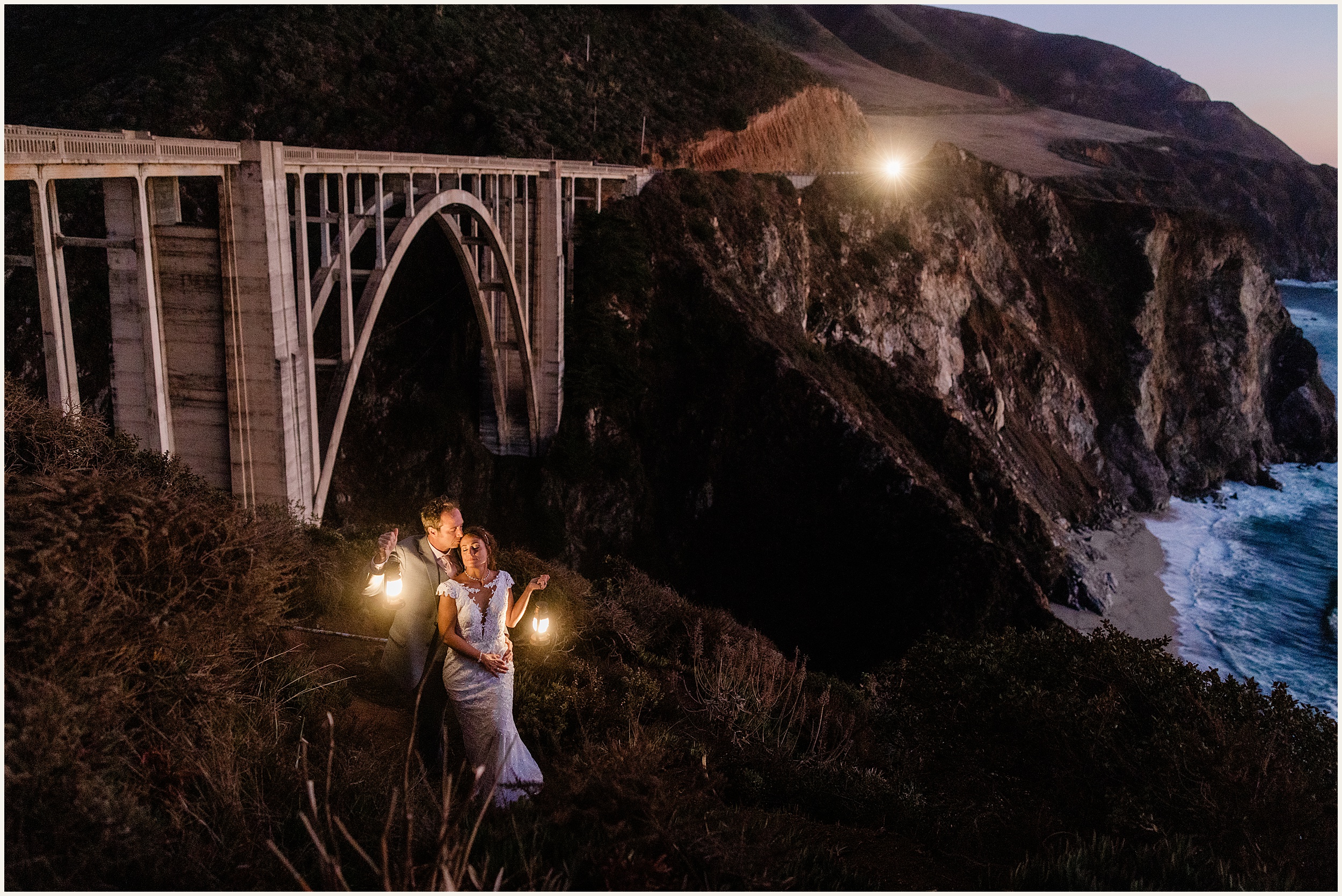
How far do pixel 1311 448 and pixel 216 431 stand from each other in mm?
67827

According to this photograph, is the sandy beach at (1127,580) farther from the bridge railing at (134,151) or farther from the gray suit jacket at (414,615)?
the gray suit jacket at (414,615)

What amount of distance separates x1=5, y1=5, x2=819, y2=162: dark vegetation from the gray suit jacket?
36.7 metres

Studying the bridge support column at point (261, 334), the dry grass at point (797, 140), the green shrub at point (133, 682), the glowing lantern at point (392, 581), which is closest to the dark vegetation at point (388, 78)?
the dry grass at point (797, 140)

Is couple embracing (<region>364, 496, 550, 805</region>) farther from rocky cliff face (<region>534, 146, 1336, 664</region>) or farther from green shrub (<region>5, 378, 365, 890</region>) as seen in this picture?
rocky cliff face (<region>534, 146, 1336, 664</region>)

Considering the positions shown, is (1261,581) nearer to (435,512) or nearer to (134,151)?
(435,512)

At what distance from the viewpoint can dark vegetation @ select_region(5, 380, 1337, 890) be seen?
4.46 m

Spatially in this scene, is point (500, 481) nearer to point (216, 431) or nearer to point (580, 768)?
point (216, 431)

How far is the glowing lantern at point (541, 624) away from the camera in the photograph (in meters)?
6.20

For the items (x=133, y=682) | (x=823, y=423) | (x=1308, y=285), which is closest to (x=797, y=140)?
(x=823, y=423)

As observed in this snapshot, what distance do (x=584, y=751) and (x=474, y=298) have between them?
67.7 ft

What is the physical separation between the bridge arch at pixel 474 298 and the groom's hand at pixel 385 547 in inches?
367

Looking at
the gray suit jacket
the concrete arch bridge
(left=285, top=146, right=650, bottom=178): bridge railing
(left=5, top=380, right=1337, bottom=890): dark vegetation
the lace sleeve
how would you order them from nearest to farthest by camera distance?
(left=5, top=380, right=1337, bottom=890): dark vegetation
the lace sleeve
the gray suit jacket
the concrete arch bridge
(left=285, top=146, right=650, bottom=178): bridge railing

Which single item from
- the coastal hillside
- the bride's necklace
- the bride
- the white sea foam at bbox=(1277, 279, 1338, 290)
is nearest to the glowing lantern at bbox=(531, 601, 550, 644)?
the bride

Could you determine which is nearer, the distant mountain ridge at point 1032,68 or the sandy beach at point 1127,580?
the sandy beach at point 1127,580
